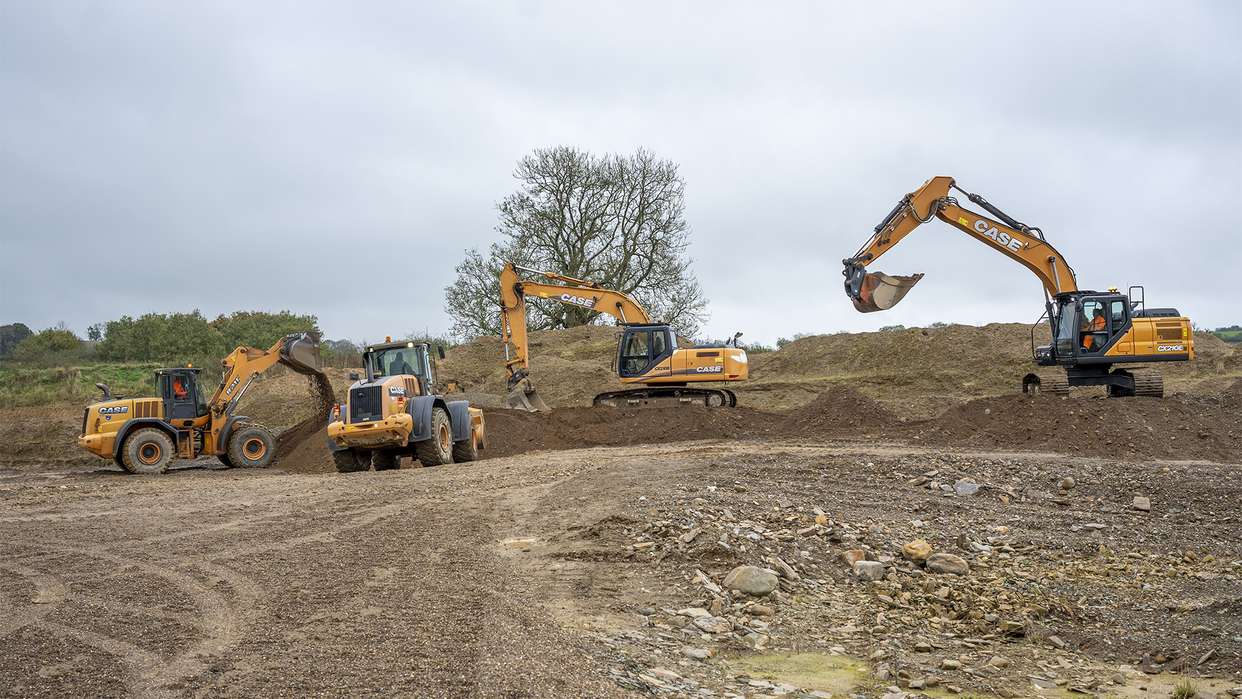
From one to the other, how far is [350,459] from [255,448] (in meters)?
5.06

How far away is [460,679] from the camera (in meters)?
5.16

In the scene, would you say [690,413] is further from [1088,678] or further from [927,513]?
[1088,678]

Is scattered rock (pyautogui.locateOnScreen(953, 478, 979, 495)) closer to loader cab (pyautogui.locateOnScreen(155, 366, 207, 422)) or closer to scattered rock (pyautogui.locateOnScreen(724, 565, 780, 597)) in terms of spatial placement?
scattered rock (pyautogui.locateOnScreen(724, 565, 780, 597))

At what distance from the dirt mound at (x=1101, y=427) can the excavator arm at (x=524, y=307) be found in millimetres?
8860

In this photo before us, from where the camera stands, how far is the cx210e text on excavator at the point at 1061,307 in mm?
21188

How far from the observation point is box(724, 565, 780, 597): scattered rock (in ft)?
25.7

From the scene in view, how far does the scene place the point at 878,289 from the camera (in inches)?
868

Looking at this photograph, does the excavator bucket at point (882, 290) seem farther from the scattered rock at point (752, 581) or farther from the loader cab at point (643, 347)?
the scattered rock at point (752, 581)

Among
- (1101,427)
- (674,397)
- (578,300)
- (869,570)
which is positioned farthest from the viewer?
(578,300)

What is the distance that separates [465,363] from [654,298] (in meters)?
7.41

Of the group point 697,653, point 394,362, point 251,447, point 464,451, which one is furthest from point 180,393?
point 697,653

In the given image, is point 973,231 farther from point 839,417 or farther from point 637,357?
point 637,357

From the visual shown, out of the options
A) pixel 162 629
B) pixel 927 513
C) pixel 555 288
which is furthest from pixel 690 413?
pixel 162 629

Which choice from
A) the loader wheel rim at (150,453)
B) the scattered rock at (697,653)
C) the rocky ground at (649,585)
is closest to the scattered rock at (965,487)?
the rocky ground at (649,585)
